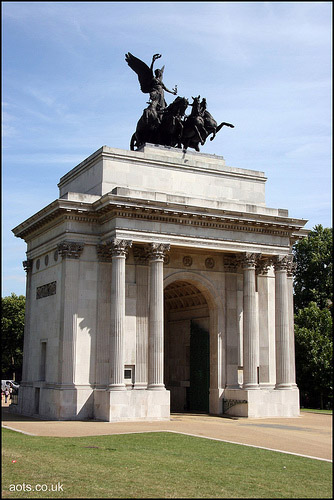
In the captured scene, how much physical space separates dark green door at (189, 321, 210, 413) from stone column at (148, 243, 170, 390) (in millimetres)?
6245

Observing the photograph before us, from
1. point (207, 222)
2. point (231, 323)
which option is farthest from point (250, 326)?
point (207, 222)

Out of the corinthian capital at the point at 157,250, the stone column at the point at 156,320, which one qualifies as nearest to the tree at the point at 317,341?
the stone column at the point at 156,320

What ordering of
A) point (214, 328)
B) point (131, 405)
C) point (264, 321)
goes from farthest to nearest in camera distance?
point (264, 321), point (214, 328), point (131, 405)

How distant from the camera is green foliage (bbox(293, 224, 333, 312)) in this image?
76938mm

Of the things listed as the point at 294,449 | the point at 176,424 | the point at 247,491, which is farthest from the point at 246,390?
the point at 247,491

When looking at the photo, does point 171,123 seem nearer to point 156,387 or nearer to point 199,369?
point 199,369

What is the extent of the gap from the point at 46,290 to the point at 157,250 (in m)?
9.15

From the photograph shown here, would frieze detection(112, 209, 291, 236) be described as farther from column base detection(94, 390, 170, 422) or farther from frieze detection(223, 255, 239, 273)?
column base detection(94, 390, 170, 422)

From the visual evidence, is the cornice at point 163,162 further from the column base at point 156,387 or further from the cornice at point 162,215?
the column base at point 156,387

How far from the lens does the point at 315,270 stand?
78.4 meters

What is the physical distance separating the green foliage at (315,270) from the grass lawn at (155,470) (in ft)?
173

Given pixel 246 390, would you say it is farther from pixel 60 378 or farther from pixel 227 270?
A: pixel 60 378

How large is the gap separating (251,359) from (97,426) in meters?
12.6

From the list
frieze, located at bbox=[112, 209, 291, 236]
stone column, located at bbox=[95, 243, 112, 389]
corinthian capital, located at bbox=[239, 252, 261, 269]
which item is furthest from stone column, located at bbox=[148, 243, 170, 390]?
corinthian capital, located at bbox=[239, 252, 261, 269]
